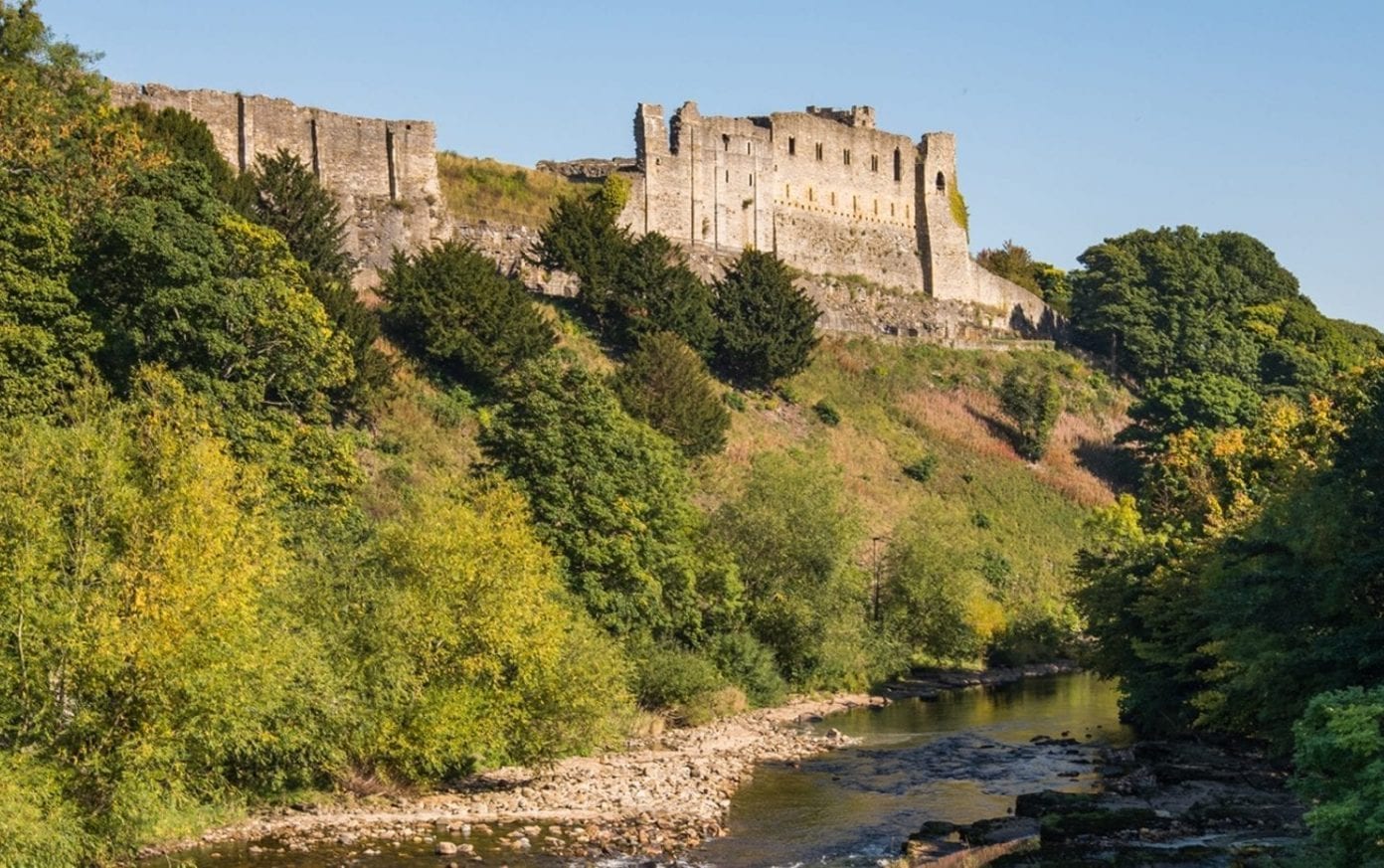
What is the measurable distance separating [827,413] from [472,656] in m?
44.5

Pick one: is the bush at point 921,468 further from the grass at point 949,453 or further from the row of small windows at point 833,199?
the row of small windows at point 833,199

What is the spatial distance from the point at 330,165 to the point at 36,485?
43326mm

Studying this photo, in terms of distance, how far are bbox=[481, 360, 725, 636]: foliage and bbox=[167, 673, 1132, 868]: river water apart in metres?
6.26

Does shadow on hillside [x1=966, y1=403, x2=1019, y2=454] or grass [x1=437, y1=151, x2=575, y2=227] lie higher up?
grass [x1=437, y1=151, x2=575, y2=227]

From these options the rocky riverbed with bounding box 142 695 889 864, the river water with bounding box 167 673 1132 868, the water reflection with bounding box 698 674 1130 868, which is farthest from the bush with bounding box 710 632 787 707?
the rocky riverbed with bounding box 142 695 889 864

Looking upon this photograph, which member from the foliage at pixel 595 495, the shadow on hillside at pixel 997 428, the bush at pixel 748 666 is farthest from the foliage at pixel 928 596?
the shadow on hillside at pixel 997 428

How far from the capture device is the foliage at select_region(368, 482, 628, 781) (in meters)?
31.4

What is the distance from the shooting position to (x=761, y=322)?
7350 cm

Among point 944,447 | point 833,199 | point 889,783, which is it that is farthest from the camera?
point 833,199

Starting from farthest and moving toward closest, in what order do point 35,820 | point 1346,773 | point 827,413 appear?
point 827,413
point 35,820
point 1346,773

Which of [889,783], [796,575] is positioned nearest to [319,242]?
[796,575]

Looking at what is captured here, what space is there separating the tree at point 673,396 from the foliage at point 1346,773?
36.3 m

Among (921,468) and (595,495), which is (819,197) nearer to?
(921,468)

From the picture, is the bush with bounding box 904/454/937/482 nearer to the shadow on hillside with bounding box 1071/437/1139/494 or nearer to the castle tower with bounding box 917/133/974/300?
the shadow on hillside with bounding box 1071/437/1139/494
